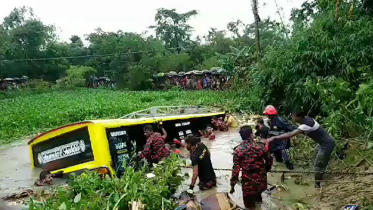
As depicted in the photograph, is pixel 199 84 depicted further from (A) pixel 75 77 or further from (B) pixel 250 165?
(B) pixel 250 165

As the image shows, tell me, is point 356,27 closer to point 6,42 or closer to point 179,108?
point 179,108

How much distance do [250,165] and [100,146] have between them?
300 centimetres

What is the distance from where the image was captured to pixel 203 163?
24.0ft

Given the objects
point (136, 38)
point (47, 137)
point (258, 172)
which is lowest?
point (258, 172)

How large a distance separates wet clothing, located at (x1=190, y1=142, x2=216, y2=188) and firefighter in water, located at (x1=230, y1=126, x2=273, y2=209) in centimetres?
94

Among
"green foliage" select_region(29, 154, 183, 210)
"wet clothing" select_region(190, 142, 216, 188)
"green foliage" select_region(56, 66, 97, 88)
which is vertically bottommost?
"wet clothing" select_region(190, 142, 216, 188)

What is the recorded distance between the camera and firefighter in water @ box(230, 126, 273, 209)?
630 centimetres

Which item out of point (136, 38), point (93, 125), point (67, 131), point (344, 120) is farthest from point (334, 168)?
point (136, 38)

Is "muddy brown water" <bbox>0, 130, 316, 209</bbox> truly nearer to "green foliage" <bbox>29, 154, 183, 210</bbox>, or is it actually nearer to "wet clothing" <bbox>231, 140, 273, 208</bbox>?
"wet clothing" <bbox>231, 140, 273, 208</bbox>

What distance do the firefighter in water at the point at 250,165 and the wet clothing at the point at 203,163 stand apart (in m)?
0.94

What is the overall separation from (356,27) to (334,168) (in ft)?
20.3

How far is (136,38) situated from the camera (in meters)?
51.6

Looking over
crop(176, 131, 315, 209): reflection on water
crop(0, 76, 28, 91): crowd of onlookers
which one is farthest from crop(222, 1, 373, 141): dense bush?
crop(0, 76, 28, 91): crowd of onlookers

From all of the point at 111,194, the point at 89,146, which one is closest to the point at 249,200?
the point at 111,194
